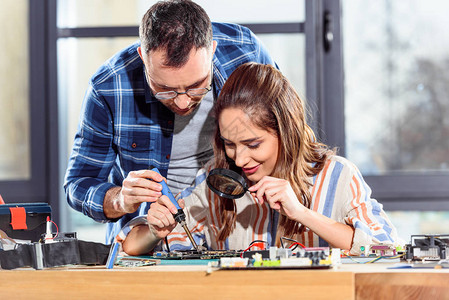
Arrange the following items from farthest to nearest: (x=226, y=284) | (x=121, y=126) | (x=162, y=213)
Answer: (x=121, y=126) < (x=162, y=213) < (x=226, y=284)

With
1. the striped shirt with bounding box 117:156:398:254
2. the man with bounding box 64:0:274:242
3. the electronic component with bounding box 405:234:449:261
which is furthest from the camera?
the man with bounding box 64:0:274:242

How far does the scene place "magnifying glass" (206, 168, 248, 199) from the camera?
1673 millimetres

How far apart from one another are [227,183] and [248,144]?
0.48 ft

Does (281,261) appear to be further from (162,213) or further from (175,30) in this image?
(175,30)

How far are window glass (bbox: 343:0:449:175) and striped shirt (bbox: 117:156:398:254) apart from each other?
166cm

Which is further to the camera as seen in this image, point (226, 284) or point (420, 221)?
point (420, 221)

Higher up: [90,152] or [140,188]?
[90,152]

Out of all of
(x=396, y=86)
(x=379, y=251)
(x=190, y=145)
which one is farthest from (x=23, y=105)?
(x=379, y=251)

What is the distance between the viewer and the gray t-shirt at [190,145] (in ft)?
7.16

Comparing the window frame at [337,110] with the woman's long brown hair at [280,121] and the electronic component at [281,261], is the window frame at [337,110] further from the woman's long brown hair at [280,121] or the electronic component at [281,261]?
the electronic component at [281,261]

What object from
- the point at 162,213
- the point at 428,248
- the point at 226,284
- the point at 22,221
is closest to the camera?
the point at 226,284

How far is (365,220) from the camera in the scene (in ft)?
5.53

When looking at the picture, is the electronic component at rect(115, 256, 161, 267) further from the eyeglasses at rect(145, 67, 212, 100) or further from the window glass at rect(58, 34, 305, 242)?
the window glass at rect(58, 34, 305, 242)

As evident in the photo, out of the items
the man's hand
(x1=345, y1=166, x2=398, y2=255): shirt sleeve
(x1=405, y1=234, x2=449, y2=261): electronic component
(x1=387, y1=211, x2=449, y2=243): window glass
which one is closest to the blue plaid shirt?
the man's hand
